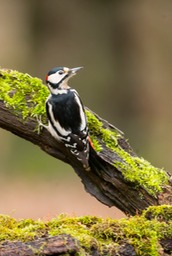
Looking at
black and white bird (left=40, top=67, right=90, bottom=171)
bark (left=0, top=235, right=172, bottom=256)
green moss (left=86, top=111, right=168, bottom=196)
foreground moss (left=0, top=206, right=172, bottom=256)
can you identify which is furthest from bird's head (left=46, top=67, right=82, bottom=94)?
bark (left=0, top=235, right=172, bottom=256)

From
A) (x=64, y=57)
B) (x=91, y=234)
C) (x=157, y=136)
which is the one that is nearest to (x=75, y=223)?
(x=91, y=234)

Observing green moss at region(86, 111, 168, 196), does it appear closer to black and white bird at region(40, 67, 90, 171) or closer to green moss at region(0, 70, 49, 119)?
black and white bird at region(40, 67, 90, 171)

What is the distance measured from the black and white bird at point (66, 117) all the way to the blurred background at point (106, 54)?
5632mm

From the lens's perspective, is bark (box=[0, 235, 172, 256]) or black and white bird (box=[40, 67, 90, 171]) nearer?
bark (box=[0, 235, 172, 256])

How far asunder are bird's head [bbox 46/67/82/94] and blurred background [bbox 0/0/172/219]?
562 cm

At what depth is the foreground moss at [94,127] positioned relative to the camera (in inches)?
176

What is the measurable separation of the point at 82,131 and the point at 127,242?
3.78 ft

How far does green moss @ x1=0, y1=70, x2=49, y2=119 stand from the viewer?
178 inches

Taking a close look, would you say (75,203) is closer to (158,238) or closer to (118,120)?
(118,120)

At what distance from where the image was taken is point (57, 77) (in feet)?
16.1

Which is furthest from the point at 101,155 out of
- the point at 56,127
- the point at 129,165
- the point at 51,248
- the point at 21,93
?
the point at 51,248

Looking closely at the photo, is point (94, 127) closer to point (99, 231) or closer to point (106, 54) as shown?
point (99, 231)

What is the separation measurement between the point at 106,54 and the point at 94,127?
23.8ft

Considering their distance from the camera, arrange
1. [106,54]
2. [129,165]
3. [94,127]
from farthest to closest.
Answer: [106,54] → [94,127] → [129,165]
